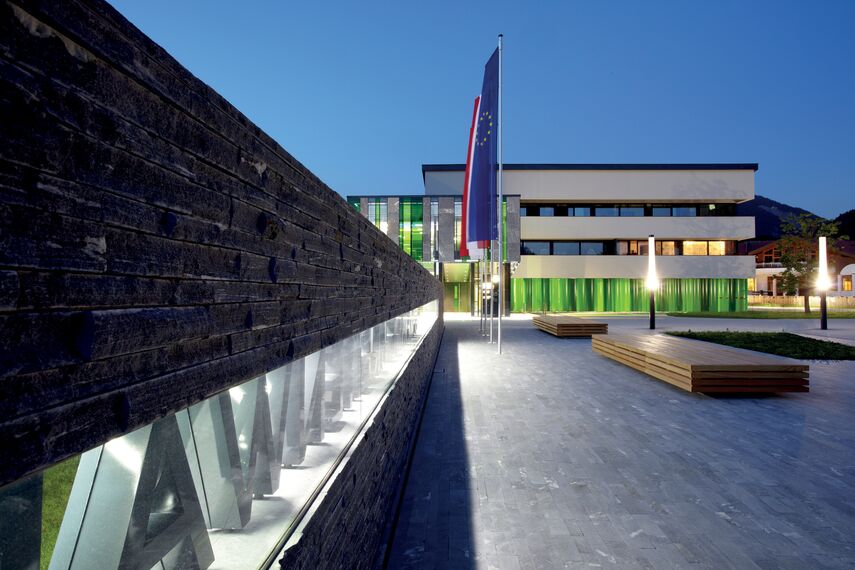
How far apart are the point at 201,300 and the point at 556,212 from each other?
4282 cm

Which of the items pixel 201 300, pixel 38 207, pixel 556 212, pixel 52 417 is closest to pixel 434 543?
pixel 201 300

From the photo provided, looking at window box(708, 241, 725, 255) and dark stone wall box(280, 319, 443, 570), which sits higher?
window box(708, 241, 725, 255)

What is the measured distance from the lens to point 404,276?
689 cm

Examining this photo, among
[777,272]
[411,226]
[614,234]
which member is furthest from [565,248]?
[777,272]

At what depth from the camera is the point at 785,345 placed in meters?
15.6

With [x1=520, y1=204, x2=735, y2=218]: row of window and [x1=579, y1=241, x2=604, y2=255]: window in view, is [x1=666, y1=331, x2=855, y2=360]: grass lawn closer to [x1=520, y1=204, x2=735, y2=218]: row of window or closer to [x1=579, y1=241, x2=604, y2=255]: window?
[x1=579, y1=241, x2=604, y2=255]: window

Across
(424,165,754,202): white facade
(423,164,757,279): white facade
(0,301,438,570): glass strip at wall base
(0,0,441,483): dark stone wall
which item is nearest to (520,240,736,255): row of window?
(423,164,757,279): white facade

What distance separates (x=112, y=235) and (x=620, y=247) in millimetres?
44927

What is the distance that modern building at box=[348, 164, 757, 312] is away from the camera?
4084 cm

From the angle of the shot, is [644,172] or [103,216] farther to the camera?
[644,172]

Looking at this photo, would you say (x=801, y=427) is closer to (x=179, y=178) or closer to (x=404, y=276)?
(x=404, y=276)

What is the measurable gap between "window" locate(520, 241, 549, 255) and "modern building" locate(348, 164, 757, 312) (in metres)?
0.09

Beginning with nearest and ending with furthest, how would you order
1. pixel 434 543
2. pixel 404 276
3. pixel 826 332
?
pixel 434 543 < pixel 404 276 < pixel 826 332

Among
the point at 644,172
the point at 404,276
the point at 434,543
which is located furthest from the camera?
the point at 644,172
